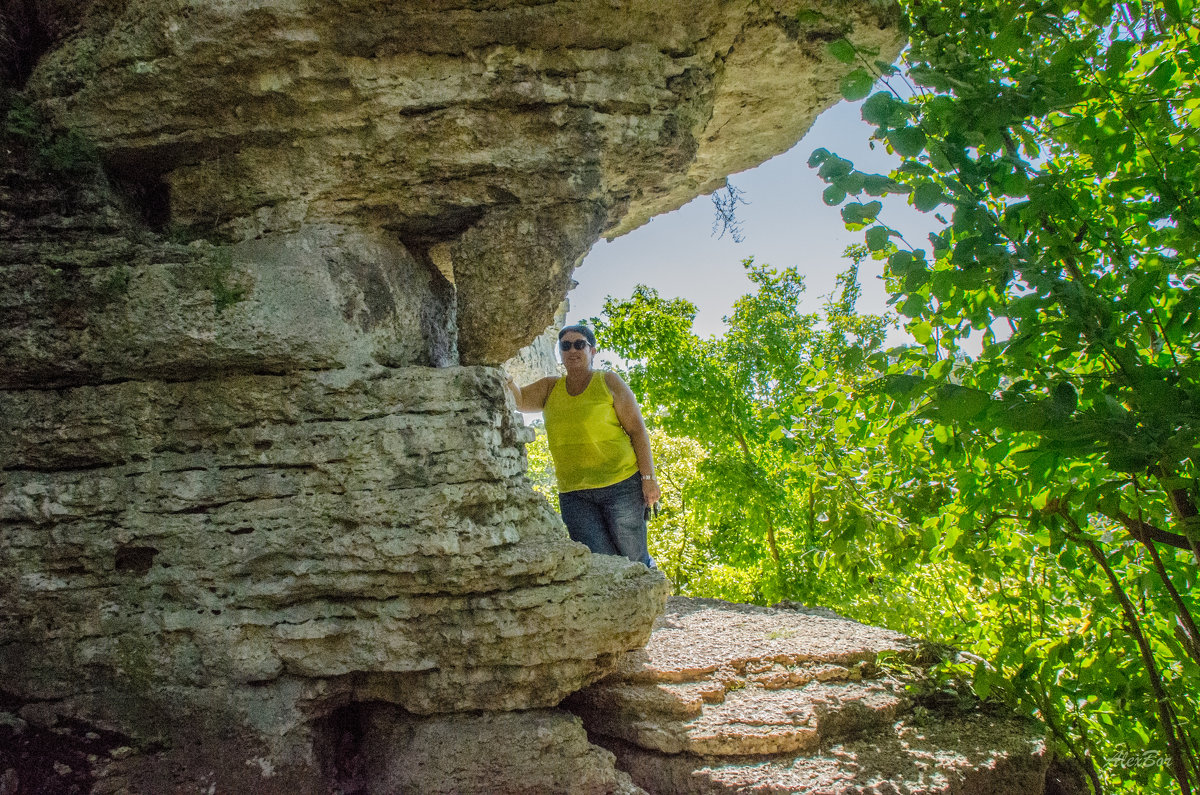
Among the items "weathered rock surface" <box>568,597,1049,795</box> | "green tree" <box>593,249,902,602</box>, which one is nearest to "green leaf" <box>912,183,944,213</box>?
"weathered rock surface" <box>568,597,1049,795</box>

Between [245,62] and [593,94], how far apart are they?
1560 millimetres

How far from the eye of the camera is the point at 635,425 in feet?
14.3

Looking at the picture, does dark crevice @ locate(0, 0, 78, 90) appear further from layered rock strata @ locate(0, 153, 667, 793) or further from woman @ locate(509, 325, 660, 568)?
woman @ locate(509, 325, 660, 568)

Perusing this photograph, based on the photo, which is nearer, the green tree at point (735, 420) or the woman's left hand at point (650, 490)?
the woman's left hand at point (650, 490)

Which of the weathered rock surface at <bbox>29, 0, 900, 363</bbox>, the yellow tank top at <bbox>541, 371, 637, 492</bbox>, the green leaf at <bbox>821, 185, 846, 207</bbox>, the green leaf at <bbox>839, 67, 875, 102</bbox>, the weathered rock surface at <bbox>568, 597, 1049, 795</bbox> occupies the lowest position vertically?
the weathered rock surface at <bbox>568, 597, 1049, 795</bbox>

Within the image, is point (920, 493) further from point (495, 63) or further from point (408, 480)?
point (495, 63)

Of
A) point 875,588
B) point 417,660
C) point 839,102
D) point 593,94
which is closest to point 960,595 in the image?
point 875,588

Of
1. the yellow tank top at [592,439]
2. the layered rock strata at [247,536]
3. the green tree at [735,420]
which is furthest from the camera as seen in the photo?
the green tree at [735,420]

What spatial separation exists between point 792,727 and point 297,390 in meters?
2.71

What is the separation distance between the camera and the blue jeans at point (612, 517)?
14.3 ft

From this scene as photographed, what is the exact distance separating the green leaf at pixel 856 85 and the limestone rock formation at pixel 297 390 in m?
1.11

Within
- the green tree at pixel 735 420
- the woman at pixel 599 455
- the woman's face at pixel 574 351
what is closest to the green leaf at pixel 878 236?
the woman at pixel 599 455

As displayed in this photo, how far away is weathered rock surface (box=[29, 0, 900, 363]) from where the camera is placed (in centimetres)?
322

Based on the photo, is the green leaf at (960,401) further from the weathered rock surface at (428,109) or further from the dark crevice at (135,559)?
the dark crevice at (135,559)
